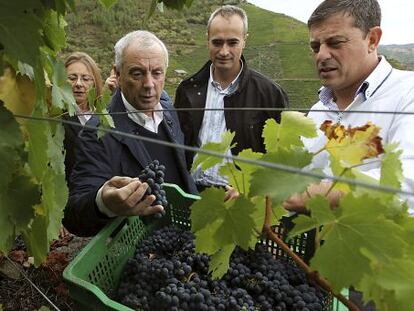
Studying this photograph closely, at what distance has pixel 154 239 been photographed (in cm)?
146

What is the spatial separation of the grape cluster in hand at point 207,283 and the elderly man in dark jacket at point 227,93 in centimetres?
117

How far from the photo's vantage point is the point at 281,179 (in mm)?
A: 548

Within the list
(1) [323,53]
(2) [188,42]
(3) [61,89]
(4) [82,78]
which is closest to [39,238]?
(3) [61,89]

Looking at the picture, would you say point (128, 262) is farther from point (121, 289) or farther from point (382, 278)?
point (382, 278)

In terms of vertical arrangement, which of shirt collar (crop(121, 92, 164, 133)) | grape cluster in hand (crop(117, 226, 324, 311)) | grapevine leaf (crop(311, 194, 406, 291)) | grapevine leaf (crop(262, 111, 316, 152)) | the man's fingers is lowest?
grape cluster in hand (crop(117, 226, 324, 311))

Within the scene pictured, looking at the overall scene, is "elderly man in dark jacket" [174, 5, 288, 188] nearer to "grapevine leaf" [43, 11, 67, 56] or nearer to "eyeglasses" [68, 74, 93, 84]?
"eyeglasses" [68, 74, 93, 84]

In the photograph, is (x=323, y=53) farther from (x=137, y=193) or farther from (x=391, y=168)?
(x=391, y=168)

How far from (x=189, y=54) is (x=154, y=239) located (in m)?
13.2

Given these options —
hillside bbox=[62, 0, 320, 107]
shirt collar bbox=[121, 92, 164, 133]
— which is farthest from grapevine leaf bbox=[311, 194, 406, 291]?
hillside bbox=[62, 0, 320, 107]

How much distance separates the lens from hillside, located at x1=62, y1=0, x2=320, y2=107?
11703 millimetres

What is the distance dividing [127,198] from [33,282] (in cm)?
111

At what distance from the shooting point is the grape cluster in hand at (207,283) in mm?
1149

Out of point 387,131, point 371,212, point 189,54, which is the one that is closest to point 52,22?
point 371,212

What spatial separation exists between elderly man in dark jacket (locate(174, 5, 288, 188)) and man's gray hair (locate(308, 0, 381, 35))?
2.79ft
